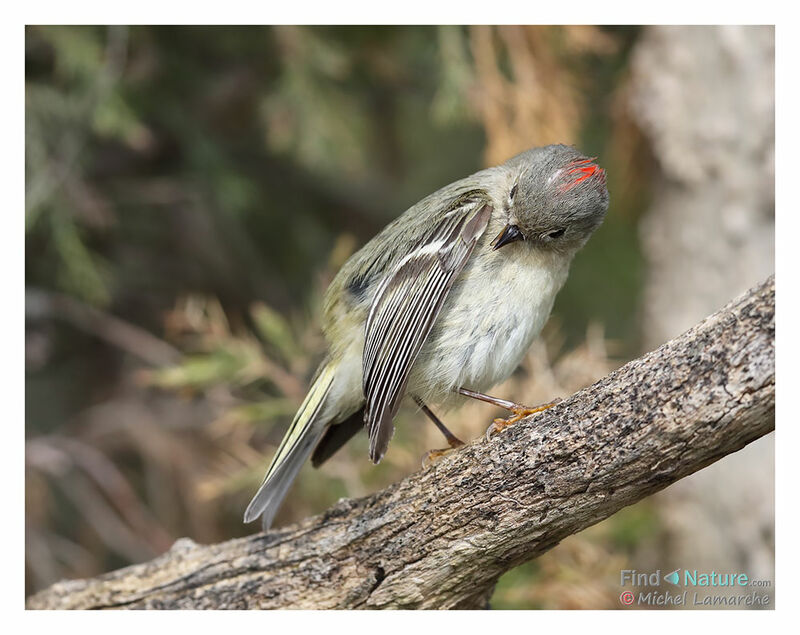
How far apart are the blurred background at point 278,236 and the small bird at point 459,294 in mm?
695

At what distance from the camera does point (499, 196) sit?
2381 mm

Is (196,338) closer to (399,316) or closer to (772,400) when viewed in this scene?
(399,316)

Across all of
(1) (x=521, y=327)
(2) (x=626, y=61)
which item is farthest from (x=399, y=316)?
(2) (x=626, y=61)

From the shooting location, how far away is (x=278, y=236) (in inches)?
166

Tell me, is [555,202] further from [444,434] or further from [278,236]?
[278,236]

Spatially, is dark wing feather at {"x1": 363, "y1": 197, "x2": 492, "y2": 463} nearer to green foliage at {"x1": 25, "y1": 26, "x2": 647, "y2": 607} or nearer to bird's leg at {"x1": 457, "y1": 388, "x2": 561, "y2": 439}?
bird's leg at {"x1": 457, "y1": 388, "x2": 561, "y2": 439}

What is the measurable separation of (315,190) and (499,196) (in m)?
2.06

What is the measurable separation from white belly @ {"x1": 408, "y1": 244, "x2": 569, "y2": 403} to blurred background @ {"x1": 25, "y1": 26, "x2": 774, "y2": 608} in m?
0.73

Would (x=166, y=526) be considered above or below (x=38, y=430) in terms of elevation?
below

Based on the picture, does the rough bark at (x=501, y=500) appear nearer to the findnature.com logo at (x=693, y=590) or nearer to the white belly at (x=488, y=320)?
the white belly at (x=488, y=320)

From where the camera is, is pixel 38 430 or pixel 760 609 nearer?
pixel 760 609

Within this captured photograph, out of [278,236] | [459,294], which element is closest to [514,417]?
[459,294]

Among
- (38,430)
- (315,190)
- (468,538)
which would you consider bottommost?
(468,538)

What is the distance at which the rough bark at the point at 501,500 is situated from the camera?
5.08ft
